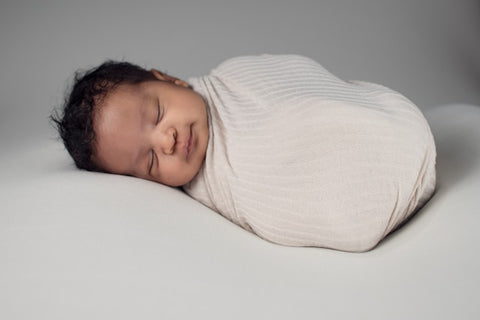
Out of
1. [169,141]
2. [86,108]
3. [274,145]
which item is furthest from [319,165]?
[86,108]

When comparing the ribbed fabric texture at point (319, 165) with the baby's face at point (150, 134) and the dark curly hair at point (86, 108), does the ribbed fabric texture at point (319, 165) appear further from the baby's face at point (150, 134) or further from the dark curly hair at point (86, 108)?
the dark curly hair at point (86, 108)

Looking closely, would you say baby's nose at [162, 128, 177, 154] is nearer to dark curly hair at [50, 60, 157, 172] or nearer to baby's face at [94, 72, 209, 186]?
baby's face at [94, 72, 209, 186]

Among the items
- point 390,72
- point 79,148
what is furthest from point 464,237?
point 390,72

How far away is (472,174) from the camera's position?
135cm

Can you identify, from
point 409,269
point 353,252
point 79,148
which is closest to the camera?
point 409,269

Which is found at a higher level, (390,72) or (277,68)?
(277,68)

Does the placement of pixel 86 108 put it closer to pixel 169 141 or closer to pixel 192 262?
pixel 169 141

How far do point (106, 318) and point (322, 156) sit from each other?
62 centimetres

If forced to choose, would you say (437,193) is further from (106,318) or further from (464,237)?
(106,318)

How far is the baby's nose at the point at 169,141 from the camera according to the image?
140 cm

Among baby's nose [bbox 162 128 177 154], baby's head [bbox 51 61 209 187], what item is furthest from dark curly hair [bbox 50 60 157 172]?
baby's nose [bbox 162 128 177 154]

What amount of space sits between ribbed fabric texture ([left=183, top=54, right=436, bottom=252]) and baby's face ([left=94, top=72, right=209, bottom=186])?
5 centimetres

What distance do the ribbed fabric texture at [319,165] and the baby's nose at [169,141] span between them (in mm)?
102

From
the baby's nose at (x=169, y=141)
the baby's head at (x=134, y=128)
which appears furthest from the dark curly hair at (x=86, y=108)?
the baby's nose at (x=169, y=141)
